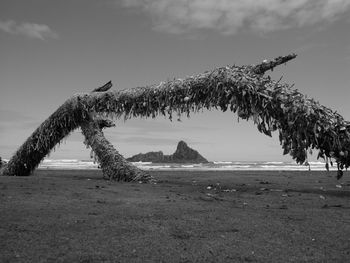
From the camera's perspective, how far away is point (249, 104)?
7590 mm

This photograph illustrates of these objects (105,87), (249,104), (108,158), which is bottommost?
(108,158)

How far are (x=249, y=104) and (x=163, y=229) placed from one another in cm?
434

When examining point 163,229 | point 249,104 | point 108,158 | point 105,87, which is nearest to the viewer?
point 163,229

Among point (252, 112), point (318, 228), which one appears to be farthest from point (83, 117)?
point (318, 228)

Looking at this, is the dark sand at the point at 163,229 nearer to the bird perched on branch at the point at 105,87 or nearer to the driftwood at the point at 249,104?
the driftwood at the point at 249,104

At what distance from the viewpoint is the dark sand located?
3.13 metres

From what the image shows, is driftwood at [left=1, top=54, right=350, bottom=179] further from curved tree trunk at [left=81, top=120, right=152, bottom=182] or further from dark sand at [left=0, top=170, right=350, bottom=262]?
dark sand at [left=0, top=170, right=350, bottom=262]

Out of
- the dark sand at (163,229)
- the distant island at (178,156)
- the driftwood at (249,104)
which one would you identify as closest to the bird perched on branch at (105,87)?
the driftwood at (249,104)

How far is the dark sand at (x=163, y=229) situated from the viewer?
313 cm

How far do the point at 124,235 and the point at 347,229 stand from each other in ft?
8.25

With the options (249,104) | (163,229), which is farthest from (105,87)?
(163,229)

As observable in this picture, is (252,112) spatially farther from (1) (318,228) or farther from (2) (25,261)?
(2) (25,261)

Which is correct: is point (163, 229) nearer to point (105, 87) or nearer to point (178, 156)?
point (105, 87)

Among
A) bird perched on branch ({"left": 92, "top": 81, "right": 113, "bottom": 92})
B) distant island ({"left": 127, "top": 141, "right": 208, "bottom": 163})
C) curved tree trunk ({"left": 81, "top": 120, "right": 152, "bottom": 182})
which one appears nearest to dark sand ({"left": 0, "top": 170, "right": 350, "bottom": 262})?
curved tree trunk ({"left": 81, "top": 120, "right": 152, "bottom": 182})
